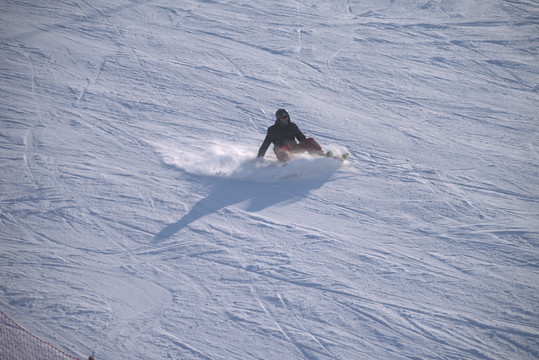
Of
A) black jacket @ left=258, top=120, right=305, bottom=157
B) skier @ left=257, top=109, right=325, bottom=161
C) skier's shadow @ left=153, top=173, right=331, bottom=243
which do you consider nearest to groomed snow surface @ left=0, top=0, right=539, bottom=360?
skier's shadow @ left=153, top=173, right=331, bottom=243

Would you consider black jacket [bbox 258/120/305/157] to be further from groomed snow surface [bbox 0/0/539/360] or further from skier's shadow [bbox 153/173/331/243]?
skier's shadow [bbox 153/173/331/243]

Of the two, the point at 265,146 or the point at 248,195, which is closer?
the point at 248,195

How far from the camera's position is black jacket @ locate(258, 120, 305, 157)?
20.8 feet

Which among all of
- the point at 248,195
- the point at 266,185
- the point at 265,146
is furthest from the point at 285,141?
the point at 248,195

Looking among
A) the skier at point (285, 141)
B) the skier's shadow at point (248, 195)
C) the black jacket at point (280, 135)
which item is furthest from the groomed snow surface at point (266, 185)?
the black jacket at point (280, 135)

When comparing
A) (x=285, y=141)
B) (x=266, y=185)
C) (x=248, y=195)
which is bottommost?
(x=248, y=195)

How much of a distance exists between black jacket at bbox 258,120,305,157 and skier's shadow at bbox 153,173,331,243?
553 mm

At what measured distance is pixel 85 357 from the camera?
4078 millimetres

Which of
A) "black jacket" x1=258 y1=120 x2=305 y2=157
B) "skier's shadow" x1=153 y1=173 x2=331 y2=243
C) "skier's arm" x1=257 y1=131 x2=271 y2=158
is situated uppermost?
"black jacket" x1=258 y1=120 x2=305 y2=157

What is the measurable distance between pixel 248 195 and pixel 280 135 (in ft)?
3.32

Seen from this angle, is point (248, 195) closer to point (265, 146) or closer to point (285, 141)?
point (265, 146)

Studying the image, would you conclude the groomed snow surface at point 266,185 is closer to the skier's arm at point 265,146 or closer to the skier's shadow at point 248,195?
the skier's shadow at point 248,195

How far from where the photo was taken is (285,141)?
254 inches

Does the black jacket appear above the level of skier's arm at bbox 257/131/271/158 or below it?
above
